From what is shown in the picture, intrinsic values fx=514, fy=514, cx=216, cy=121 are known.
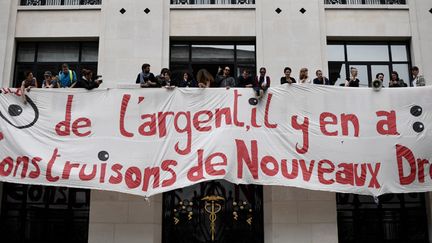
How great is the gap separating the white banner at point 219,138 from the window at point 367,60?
306 cm

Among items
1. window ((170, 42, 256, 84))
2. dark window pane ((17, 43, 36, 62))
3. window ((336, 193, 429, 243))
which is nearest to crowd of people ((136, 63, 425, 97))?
window ((170, 42, 256, 84))

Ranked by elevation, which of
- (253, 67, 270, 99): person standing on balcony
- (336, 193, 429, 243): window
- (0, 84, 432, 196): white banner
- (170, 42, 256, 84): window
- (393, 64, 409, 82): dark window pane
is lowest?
(336, 193, 429, 243): window

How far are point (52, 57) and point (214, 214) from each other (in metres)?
7.53

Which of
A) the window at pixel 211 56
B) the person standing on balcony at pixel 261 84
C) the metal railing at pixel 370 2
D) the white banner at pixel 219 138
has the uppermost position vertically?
the metal railing at pixel 370 2

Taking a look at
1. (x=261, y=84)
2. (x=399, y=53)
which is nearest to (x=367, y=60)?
(x=399, y=53)

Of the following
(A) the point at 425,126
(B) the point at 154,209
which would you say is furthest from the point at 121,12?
(A) the point at 425,126

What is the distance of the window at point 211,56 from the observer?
1686cm

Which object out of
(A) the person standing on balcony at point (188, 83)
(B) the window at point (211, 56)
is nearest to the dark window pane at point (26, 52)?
(B) the window at point (211, 56)

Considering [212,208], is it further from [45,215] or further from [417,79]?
[417,79]

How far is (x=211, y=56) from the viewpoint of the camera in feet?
55.8

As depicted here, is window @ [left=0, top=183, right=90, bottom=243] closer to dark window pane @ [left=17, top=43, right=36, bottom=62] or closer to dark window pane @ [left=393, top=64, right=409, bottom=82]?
dark window pane @ [left=17, top=43, right=36, bottom=62]

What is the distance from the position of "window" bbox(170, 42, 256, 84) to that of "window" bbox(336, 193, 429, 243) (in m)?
5.24

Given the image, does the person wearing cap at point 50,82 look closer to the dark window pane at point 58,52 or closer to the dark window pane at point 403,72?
the dark window pane at point 58,52

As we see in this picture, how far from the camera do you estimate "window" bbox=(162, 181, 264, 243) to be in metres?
15.5
